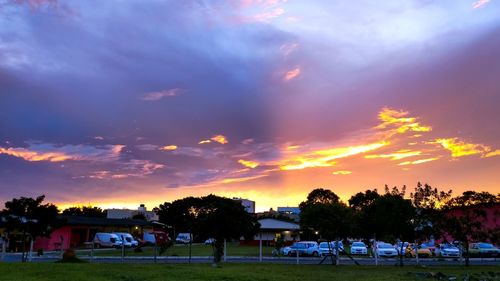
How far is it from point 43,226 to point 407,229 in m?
24.2

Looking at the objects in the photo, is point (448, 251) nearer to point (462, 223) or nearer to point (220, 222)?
point (462, 223)

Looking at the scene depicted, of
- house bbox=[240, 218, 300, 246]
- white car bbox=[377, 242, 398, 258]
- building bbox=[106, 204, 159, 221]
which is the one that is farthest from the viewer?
building bbox=[106, 204, 159, 221]

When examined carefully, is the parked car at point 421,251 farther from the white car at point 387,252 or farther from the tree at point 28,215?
the tree at point 28,215

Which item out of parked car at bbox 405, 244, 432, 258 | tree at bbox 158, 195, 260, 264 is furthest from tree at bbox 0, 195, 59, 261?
parked car at bbox 405, 244, 432, 258

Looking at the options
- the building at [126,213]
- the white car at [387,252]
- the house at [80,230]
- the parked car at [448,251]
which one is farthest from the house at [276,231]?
the building at [126,213]

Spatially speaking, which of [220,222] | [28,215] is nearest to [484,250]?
[220,222]

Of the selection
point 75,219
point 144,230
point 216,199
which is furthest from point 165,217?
point 216,199

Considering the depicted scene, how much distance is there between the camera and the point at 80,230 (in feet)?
237

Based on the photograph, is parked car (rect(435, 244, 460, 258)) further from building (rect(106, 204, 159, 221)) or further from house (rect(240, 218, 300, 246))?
building (rect(106, 204, 159, 221))

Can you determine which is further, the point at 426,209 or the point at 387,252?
the point at 387,252

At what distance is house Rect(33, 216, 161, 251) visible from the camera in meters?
62.6

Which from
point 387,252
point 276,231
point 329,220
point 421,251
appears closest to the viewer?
point 329,220

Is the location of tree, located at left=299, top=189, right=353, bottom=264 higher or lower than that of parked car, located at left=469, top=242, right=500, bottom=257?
higher

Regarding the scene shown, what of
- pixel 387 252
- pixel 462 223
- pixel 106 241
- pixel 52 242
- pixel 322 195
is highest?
pixel 322 195
